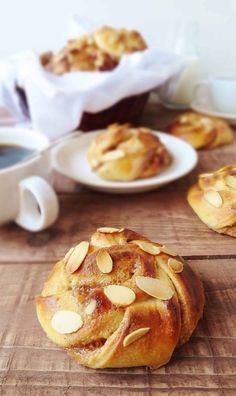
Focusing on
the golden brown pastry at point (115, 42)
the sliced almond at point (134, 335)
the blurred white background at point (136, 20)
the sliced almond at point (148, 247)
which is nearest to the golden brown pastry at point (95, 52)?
the golden brown pastry at point (115, 42)

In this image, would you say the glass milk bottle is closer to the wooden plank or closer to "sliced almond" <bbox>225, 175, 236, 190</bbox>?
"sliced almond" <bbox>225, 175, 236, 190</bbox>

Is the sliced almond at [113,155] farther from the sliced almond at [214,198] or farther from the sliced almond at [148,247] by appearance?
the sliced almond at [148,247]

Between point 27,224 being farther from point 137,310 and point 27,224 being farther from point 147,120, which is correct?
point 147,120

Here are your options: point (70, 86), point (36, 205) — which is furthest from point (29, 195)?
point (70, 86)

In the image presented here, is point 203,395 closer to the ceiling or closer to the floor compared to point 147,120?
closer to the ceiling

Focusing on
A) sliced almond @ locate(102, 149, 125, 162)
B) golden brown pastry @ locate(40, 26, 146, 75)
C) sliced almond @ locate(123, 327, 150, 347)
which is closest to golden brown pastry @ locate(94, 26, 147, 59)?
golden brown pastry @ locate(40, 26, 146, 75)

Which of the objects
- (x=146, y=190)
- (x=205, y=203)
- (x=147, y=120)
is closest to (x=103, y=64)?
(x=147, y=120)
